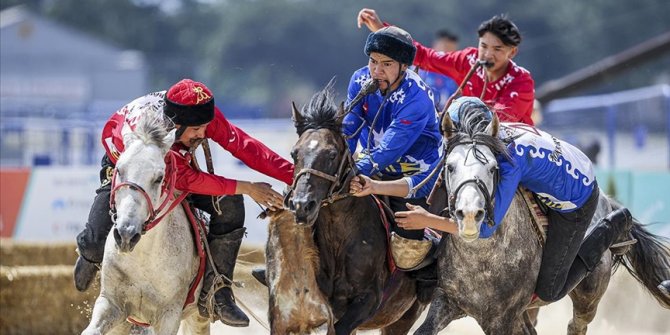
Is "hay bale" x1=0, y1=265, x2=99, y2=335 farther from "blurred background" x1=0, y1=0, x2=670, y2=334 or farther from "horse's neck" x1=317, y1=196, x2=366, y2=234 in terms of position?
"horse's neck" x1=317, y1=196, x2=366, y2=234

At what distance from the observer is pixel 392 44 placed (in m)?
6.72

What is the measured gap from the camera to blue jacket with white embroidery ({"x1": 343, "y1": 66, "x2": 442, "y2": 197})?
21.7 feet

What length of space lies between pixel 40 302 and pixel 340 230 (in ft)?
15.7

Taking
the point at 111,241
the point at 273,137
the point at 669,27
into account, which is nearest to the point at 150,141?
the point at 111,241

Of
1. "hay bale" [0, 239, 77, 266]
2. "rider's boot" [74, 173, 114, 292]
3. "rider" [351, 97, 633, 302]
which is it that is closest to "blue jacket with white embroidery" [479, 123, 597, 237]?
"rider" [351, 97, 633, 302]

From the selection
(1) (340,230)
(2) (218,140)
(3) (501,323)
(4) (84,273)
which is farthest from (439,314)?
(4) (84,273)

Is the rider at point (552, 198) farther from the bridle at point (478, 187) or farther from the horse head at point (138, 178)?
the horse head at point (138, 178)

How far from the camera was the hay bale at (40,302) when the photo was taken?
10.3 m

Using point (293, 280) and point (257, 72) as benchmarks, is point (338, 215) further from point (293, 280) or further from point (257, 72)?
point (257, 72)

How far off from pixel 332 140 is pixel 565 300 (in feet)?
17.3

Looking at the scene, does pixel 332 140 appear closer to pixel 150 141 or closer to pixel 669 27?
pixel 150 141

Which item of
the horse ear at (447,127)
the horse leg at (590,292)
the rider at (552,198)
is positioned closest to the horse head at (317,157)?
the rider at (552,198)

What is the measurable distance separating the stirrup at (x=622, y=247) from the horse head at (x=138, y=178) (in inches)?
127

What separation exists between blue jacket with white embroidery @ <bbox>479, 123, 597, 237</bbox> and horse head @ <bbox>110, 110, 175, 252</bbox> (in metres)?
1.78
